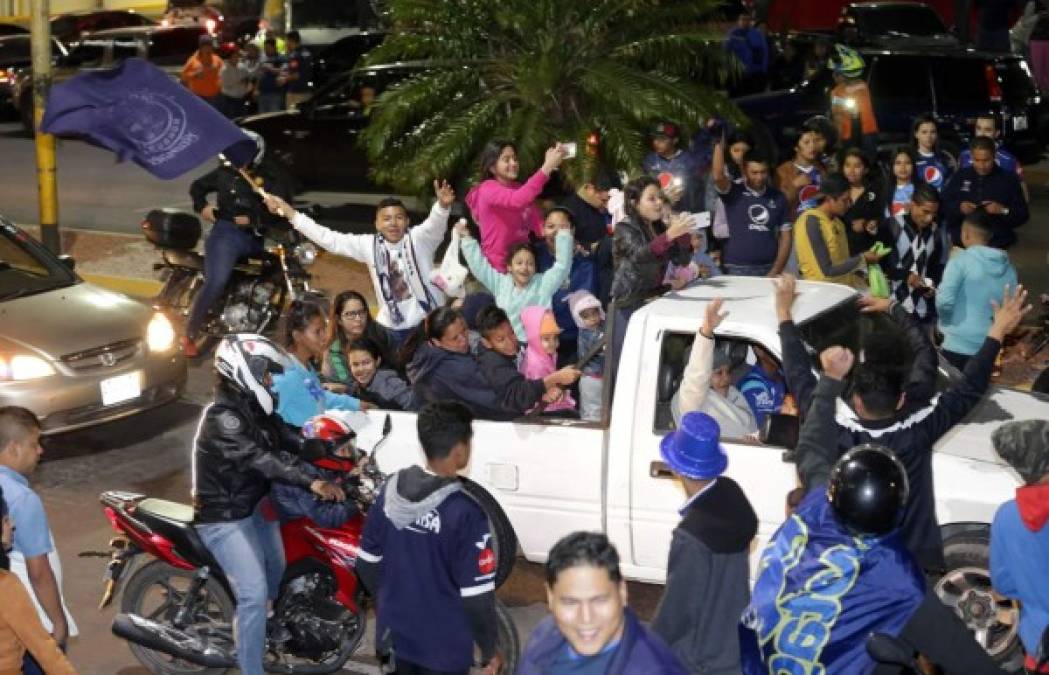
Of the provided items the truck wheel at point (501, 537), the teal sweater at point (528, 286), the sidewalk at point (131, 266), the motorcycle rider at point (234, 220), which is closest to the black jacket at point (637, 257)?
the teal sweater at point (528, 286)

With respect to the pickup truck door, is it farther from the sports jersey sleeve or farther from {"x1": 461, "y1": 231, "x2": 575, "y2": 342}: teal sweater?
the sports jersey sleeve

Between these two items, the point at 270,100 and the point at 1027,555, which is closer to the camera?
the point at 1027,555

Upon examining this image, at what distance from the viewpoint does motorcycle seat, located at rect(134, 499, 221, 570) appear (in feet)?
24.7

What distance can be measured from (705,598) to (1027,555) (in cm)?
112

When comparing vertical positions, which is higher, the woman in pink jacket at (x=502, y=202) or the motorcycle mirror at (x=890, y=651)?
the motorcycle mirror at (x=890, y=651)

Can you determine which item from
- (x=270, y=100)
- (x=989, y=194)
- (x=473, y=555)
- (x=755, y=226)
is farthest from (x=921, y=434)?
(x=270, y=100)

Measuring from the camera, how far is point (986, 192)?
1329 centimetres

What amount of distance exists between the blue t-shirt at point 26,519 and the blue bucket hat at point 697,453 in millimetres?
2306

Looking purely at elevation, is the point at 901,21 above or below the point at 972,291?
below

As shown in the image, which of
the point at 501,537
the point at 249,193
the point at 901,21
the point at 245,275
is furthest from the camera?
the point at 901,21

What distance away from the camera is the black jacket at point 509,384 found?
8.55 m

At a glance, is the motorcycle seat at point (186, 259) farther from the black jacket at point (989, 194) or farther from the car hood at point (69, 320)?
the black jacket at point (989, 194)

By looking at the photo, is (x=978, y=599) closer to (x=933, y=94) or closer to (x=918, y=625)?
(x=918, y=625)

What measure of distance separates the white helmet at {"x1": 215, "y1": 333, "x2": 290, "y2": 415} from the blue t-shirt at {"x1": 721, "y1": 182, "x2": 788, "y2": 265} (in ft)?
18.2
